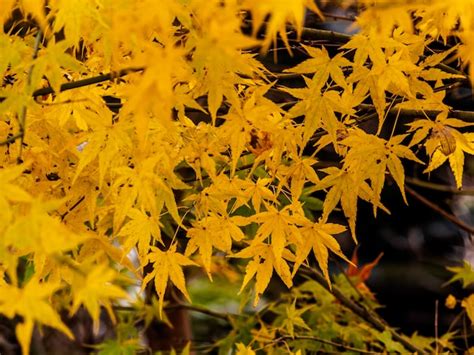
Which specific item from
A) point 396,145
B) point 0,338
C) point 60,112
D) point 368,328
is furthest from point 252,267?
point 0,338

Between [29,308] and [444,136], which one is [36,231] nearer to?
[29,308]

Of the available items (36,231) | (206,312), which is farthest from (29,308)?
(206,312)

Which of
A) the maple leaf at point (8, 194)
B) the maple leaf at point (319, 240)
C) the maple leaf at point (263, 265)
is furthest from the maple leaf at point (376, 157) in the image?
the maple leaf at point (8, 194)

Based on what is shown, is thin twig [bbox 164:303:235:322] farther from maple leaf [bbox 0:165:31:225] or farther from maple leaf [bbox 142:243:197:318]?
maple leaf [bbox 0:165:31:225]

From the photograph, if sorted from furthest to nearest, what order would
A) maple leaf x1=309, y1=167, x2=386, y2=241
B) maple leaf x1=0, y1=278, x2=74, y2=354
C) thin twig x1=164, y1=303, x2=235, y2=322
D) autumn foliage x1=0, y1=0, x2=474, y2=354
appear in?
thin twig x1=164, y1=303, x2=235, y2=322 < maple leaf x1=309, y1=167, x2=386, y2=241 < autumn foliage x1=0, y1=0, x2=474, y2=354 < maple leaf x1=0, y1=278, x2=74, y2=354

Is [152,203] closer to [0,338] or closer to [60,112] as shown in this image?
[60,112]

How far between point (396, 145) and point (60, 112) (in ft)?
1.98

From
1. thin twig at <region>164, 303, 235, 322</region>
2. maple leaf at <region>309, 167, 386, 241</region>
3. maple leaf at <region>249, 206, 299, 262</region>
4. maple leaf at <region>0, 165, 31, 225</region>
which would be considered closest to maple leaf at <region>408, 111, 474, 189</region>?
maple leaf at <region>309, 167, 386, 241</region>

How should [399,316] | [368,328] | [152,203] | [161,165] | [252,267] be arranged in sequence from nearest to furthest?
[152,203], [161,165], [252,267], [368,328], [399,316]

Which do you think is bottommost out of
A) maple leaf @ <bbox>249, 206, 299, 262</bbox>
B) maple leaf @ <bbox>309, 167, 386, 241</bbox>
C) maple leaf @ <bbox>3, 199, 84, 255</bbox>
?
maple leaf @ <bbox>249, 206, 299, 262</bbox>

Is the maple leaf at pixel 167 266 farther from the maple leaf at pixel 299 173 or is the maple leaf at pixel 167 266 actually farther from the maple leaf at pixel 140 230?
the maple leaf at pixel 299 173

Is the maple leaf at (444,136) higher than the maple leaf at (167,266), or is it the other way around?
the maple leaf at (444,136)

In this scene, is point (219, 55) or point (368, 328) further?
point (368, 328)

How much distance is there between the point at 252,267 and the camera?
5.20 feet
